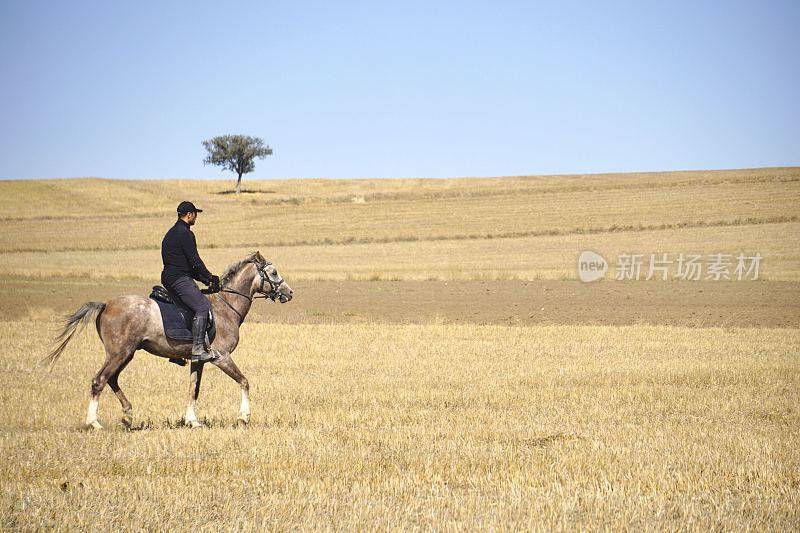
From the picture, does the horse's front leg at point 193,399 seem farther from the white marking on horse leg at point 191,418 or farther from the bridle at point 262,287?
the bridle at point 262,287

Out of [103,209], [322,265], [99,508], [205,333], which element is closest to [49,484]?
[99,508]

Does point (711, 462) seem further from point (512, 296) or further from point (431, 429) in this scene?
point (512, 296)

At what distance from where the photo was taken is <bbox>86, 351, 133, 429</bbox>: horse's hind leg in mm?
9828

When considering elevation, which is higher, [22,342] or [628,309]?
[628,309]

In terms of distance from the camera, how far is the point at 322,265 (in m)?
43.6

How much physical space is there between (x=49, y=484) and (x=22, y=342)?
13.4 metres

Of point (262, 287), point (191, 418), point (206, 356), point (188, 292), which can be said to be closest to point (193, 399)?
point (191, 418)

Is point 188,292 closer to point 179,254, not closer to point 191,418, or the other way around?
point 179,254

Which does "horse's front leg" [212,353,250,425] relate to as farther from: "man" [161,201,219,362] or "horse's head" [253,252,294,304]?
"horse's head" [253,252,294,304]

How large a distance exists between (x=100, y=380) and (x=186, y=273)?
1.79 m

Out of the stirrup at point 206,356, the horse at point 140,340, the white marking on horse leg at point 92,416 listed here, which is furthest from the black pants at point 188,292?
the white marking on horse leg at point 92,416

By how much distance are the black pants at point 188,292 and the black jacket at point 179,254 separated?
0.17 feet

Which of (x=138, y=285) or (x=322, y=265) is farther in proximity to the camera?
(x=322, y=265)

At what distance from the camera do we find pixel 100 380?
9.88 meters
